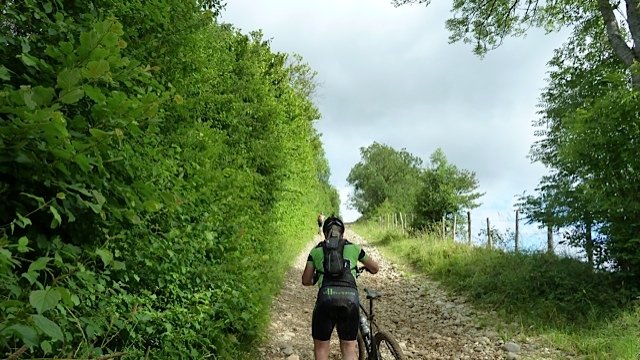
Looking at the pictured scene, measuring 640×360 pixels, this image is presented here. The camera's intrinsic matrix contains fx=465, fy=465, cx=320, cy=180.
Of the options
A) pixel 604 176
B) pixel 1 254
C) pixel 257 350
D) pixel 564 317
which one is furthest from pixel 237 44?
pixel 1 254

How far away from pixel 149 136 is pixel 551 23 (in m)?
15.9

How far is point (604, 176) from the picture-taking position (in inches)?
327

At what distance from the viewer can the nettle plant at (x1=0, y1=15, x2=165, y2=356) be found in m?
1.86

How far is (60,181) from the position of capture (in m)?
2.20

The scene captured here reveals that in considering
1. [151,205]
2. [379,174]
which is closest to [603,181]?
[151,205]

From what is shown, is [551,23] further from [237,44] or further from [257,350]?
[257,350]

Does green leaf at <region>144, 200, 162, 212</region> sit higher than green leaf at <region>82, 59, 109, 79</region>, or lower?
lower

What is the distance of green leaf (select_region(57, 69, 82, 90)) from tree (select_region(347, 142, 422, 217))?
7183 cm

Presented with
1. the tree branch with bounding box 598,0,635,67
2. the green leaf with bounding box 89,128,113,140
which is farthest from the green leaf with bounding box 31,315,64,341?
the tree branch with bounding box 598,0,635,67

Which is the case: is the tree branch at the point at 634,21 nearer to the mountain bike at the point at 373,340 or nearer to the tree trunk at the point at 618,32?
the tree trunk at the point at 618,32

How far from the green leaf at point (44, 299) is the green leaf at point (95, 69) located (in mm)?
935

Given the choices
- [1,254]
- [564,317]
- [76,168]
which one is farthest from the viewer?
[564,317]

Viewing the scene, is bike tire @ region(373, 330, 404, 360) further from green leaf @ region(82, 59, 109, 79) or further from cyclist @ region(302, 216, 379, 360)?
green leaf @ region(82, 59, 109, 79)

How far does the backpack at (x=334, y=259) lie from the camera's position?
4.68 metres
